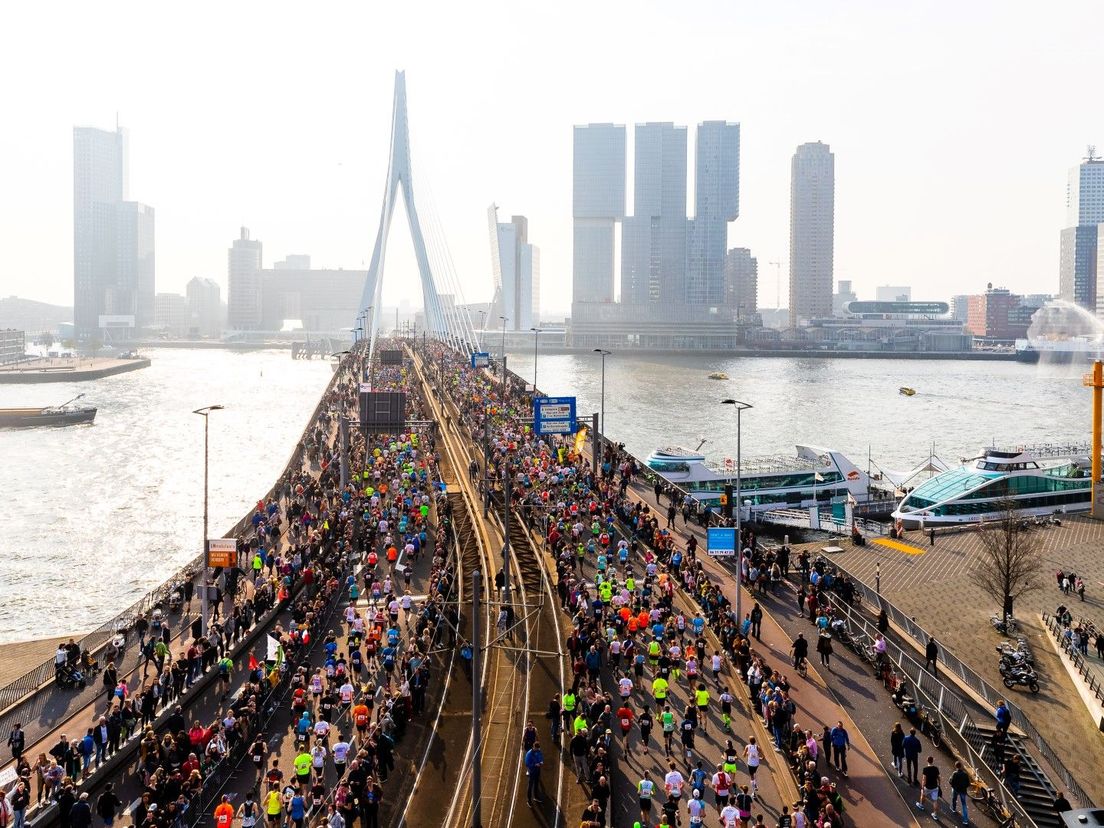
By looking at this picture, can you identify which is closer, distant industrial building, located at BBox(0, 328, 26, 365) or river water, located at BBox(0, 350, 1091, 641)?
river water, located at BBox(0, 350, 1091, 641)

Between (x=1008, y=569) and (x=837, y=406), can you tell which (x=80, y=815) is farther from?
(x=837, y=406)

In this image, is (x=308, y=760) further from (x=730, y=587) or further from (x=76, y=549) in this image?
(x=76, y=549)

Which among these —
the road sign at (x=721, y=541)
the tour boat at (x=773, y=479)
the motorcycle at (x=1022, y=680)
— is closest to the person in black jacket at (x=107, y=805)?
the road sign at (x=721, y=541)

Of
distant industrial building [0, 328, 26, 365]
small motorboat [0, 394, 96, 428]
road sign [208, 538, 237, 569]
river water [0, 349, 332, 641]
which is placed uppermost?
distant industrial building [0, 328, 26, 365]

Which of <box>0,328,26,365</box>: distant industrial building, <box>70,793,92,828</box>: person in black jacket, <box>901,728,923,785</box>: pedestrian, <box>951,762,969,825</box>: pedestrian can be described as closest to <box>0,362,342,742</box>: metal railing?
<box>70,793,92,828</box>: person in black jacket

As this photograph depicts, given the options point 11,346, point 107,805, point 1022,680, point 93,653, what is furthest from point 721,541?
point 11,346

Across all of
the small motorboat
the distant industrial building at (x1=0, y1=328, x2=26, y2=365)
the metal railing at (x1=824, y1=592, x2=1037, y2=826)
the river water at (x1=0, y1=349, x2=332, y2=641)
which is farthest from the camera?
the distant industrial building at (x1=0, y1=328, x2=26, y2=365)

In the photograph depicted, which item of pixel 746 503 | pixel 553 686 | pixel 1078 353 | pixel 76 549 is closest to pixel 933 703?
pixel 553 686

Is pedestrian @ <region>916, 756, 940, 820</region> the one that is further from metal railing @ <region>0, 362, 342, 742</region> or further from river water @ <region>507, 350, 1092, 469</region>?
river water @ <region>507, 350, 1092, 469</region>
